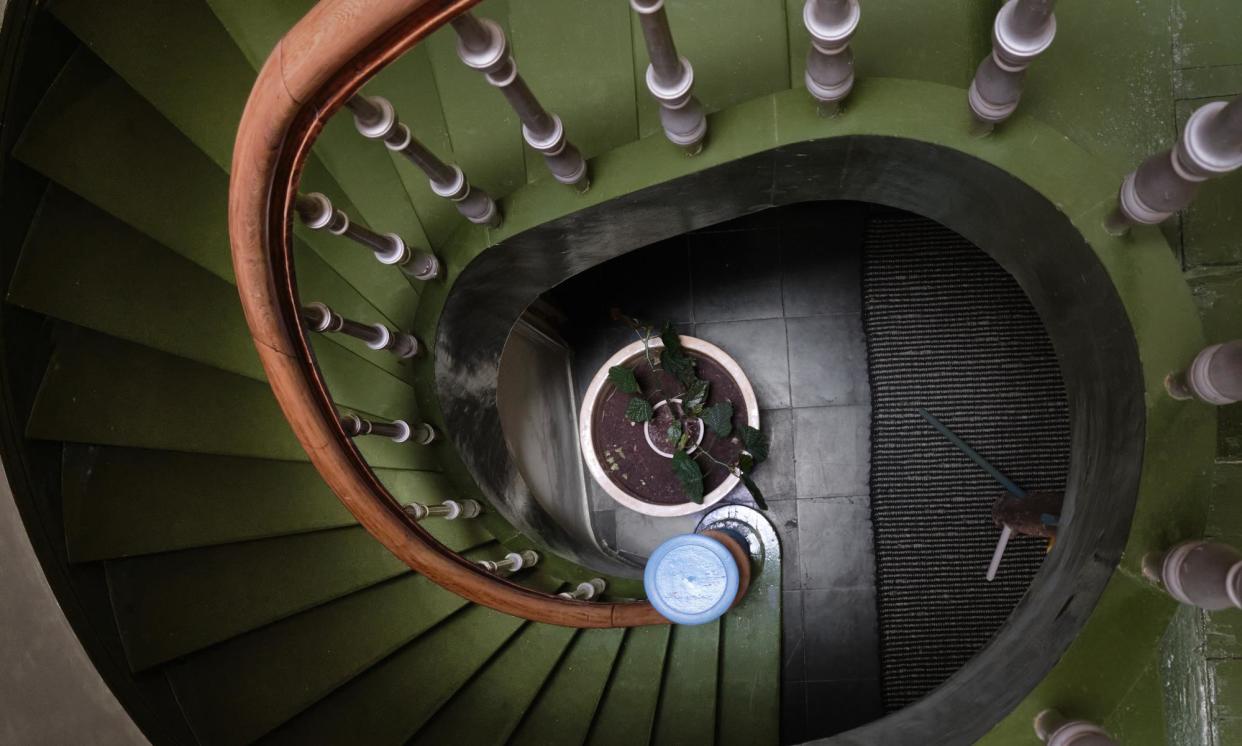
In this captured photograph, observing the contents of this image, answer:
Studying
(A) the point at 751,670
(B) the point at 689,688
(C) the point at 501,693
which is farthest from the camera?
(A) the point at 751,670

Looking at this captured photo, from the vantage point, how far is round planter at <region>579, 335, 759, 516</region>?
365 centimetres

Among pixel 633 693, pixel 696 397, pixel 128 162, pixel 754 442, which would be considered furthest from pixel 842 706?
pixel 128 162

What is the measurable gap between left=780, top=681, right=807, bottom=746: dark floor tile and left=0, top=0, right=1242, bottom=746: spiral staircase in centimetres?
161

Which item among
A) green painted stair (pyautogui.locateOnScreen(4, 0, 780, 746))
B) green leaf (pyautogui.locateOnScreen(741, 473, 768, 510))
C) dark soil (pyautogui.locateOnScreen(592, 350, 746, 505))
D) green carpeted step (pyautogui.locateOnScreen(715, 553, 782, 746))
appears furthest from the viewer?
dark soil (pyautogui.locateOnScreen(592, 350, 746, 505))

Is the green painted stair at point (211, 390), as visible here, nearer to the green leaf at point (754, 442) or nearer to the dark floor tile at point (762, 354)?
the green leaf at point (754, 442)

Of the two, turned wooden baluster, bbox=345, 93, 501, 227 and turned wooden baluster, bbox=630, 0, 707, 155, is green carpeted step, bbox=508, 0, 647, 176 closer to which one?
turned wooden baluster, bbox=630, 0, 707, 155

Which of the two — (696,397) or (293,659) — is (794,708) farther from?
(293,659)

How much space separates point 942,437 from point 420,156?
9.01 feet

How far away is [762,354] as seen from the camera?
3.67 m

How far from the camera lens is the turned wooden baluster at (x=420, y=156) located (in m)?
1.45

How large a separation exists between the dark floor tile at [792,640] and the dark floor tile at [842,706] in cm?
14

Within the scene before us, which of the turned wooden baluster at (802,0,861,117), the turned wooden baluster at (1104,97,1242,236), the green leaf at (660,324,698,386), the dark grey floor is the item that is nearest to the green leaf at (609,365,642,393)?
the green leaf at (660,324,698,386)

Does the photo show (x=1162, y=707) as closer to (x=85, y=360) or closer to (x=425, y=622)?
(x=425, y=622)

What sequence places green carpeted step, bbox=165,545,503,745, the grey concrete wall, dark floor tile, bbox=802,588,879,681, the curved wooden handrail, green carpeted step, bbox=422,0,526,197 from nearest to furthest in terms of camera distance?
the curved wooden handrail
the grey concrete wall
green carpeted step, bbox=165,545,503,745
green carpeted step, bbox=422,0,526,197
dark floor tile, bbox=802,588,879,681
